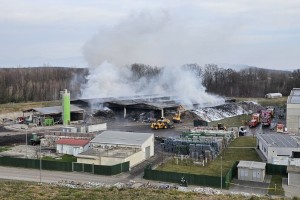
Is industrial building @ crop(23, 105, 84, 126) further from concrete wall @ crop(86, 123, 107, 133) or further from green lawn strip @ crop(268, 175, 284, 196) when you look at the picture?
green lawn strip @ crop(268, 175, 284, 196)

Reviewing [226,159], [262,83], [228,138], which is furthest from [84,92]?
[262,83]

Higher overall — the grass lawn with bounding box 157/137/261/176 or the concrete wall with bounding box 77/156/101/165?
the concrete wall with bounding box 77/156/101/165

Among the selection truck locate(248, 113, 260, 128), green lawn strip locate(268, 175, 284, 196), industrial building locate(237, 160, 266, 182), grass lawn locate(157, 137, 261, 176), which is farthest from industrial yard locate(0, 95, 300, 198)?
green lawn strip locate(268, 175, 284, 196)

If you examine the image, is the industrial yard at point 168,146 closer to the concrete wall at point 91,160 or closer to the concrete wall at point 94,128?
the concrete wall at point 94,128

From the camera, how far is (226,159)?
32062 millimetres

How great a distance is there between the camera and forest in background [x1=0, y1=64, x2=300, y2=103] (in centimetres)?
9494

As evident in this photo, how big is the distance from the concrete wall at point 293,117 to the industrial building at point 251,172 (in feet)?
55.7

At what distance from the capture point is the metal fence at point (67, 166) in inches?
1101

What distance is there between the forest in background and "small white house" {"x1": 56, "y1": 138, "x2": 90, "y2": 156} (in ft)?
177

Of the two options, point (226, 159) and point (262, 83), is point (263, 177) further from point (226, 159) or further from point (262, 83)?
point (262, 83)

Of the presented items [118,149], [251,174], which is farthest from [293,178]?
[118,149]

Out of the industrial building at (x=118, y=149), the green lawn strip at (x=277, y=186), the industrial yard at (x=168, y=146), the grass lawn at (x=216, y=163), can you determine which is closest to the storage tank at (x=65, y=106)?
the industrial yard at (x=168, y=146)

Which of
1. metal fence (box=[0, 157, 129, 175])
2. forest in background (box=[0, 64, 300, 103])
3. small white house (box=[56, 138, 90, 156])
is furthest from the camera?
forest in background (box=[0, 64, 300, 103])

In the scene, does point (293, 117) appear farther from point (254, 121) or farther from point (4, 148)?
point (4, 148)
